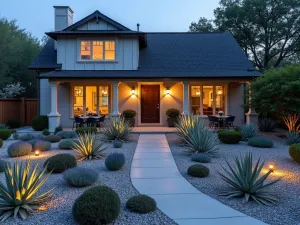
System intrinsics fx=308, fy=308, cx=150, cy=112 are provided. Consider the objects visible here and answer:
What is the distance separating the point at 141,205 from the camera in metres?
4.80

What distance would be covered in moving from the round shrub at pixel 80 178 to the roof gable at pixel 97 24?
11790 mm

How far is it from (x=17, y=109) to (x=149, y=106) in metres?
9.23

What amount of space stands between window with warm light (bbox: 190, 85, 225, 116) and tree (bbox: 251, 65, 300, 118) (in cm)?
380

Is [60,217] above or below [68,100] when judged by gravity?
below

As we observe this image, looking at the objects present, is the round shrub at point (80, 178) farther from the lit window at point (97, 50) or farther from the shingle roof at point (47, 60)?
the shingle roof at point (47, 60)

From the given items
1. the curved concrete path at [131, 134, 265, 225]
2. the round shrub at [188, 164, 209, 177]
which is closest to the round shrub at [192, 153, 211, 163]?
the curved concrete path at [131, 134, 265, 225]

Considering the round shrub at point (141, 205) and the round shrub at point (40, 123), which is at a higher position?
the round shrub at point (40, 123)

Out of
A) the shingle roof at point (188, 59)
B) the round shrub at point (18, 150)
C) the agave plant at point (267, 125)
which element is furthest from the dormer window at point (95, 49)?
the agave plant at point (267, 125)

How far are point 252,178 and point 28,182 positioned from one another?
385 cm

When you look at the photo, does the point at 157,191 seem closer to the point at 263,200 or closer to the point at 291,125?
the point at 263,200

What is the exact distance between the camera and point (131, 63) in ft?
54.8

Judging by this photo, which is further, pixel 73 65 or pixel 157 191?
pixel 73 65

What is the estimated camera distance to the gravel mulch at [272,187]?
4.76 m

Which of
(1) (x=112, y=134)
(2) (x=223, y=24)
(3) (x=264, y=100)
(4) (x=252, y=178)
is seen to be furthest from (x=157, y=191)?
(2) (x=223, y=24)
